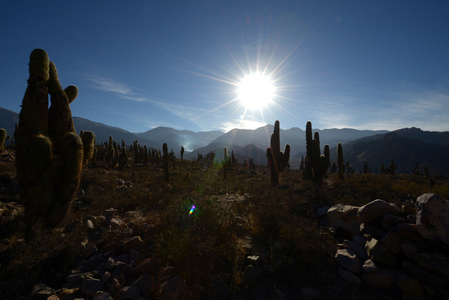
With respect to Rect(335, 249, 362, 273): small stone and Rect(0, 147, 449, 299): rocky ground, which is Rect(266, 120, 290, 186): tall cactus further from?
Rect(335, 249, 362, 273): small stone

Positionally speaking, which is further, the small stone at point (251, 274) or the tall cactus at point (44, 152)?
the tall cactus at point (44, 152)

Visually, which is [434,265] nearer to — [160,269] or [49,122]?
[160,269]

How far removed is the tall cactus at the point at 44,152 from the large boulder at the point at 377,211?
8332 mm

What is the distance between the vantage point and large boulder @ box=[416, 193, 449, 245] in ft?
12.7

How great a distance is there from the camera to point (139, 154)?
95.8 ft

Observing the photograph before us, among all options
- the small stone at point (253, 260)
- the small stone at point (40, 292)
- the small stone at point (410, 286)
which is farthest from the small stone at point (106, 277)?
the small stone at point (410, 286)

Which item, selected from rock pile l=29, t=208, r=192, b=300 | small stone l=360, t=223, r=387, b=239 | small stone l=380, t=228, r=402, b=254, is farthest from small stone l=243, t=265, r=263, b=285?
small stone l=360, t=223, r=387, b=239

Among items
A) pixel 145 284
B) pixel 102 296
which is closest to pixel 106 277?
pixel 102 296

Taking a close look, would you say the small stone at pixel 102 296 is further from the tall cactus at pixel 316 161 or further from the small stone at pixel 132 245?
the tall cactus at pixel 316 161

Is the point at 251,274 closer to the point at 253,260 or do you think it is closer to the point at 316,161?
→ the point at 253,260

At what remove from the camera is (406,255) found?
408cm

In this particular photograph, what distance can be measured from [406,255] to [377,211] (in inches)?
45.8

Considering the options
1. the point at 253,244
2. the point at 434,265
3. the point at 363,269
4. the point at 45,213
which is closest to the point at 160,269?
the point at 253,244

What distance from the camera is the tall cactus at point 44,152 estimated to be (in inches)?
198
